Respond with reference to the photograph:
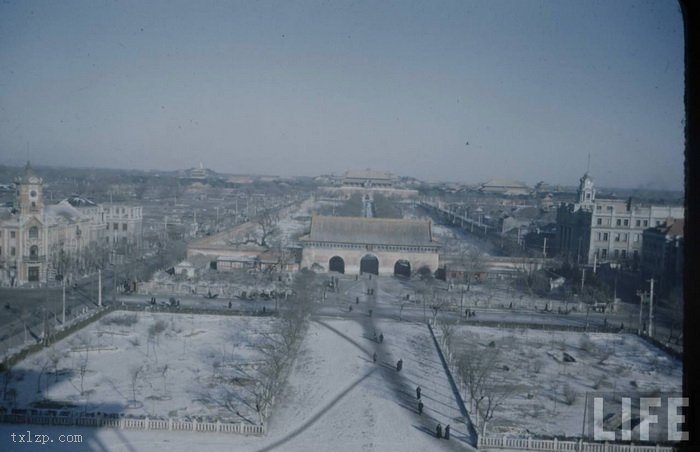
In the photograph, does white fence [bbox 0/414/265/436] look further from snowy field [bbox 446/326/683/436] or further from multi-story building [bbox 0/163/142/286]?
multi-story building [bbox 0/163/142/286]

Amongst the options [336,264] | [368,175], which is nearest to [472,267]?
[336,264]

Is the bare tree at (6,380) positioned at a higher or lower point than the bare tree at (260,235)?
lower

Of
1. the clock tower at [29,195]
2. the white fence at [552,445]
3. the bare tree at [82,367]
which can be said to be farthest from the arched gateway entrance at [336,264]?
the white fence at [552,445]

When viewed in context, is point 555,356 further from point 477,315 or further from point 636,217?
point 636,217

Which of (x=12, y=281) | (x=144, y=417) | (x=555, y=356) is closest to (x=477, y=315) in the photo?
(x=555, y=356)

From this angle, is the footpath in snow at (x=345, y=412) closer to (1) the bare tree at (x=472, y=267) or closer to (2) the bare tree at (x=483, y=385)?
(2) the bare tree at (x=483, y=385)

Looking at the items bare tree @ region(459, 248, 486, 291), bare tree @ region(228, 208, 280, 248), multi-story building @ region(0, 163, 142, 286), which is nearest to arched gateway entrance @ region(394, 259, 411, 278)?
bare tree @ region(459, 248, 486, 291)

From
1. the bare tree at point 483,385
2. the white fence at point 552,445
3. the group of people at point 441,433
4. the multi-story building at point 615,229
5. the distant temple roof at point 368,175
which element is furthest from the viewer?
the distant temple roof at point 368,175
